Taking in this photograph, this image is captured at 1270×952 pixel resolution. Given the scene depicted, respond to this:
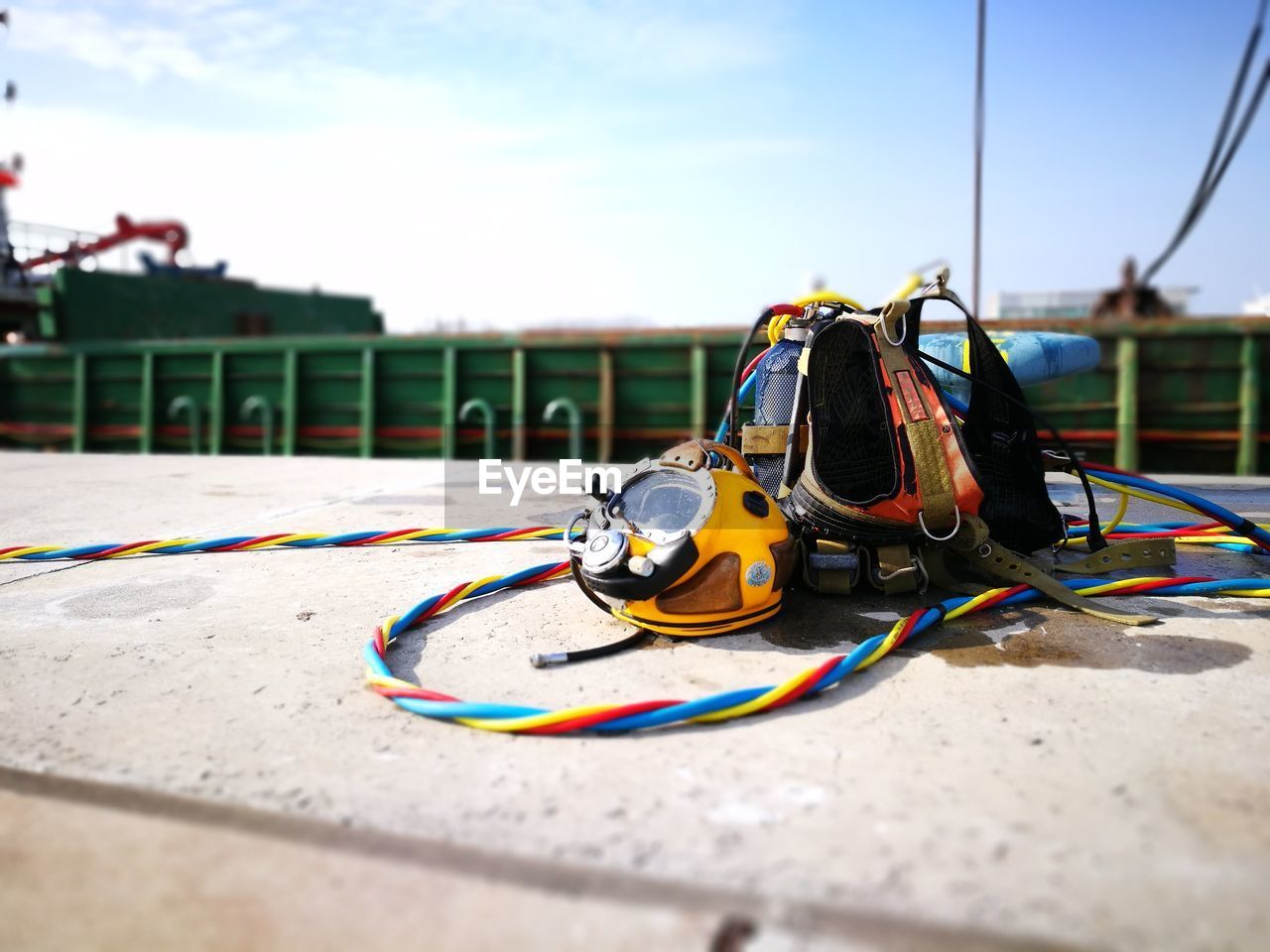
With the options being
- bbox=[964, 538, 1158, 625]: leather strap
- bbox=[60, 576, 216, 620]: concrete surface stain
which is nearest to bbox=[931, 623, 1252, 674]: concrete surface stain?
bbox=[964, 538, 1158, 625]: leather strap

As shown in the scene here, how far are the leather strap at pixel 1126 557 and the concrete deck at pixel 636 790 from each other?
330 mm

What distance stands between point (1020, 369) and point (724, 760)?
8.71 feet

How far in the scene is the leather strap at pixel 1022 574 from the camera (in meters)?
2.85

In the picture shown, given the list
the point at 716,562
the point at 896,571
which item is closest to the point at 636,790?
the point at 716,562

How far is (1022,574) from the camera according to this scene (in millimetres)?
2973

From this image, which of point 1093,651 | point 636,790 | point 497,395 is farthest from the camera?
point 497,395

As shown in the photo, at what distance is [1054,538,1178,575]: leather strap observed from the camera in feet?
10.6

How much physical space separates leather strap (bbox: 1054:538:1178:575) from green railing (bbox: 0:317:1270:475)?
4.81m

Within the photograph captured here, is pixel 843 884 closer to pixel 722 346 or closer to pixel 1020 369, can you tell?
pixel 1020 369

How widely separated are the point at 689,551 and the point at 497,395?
7.41m

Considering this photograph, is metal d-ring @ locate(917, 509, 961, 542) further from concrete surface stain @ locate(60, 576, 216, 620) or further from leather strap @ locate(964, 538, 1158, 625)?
concrete surface stain @ locate(60, 576, 216, 620)

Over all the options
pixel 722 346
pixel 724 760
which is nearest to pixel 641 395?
pixel 722 346

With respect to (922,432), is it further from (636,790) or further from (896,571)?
(636,790)

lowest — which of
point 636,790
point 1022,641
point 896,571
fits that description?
point 636,790
